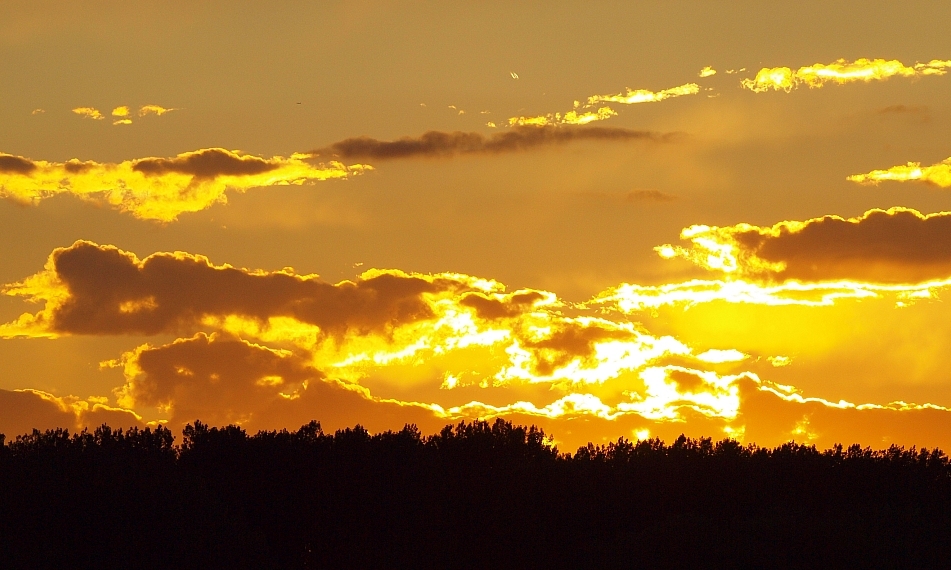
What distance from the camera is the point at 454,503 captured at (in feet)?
275

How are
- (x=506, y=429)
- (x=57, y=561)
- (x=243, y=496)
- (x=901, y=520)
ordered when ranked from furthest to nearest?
1. (x=506, y=429)
2. (x=243, y=496)
3. (x=901, y=520)
4. (x=57, y=561)

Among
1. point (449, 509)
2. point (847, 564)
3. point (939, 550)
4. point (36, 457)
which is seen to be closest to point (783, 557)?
point (847, 564)

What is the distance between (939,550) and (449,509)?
26.3m

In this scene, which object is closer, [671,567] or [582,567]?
[671,567]

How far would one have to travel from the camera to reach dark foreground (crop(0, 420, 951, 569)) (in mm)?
71000

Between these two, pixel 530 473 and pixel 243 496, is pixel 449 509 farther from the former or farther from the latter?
pixel 243 496

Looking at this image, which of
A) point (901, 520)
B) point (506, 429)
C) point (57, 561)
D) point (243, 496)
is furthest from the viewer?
point (506, 429)

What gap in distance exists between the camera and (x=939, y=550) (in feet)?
240

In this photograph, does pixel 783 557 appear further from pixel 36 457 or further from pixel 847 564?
pixel 36 457

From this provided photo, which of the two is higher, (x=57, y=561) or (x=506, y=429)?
(x=506, y=429)

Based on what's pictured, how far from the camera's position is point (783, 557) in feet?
235

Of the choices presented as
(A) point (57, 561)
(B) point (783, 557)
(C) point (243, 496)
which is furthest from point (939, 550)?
(A) point (57, 561)

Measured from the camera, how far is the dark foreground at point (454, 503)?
7100 centimetres

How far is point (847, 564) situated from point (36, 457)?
41.0m
